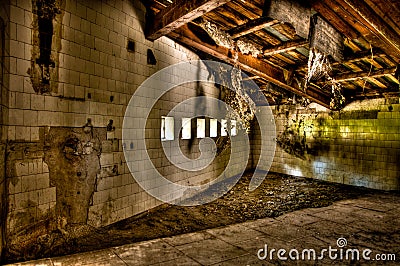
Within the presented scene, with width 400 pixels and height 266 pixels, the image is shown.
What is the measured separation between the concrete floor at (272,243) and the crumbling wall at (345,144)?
2.56m

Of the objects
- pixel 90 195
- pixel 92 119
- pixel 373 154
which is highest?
pixel 92 119

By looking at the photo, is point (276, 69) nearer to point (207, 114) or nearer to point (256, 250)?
point (207, 114)

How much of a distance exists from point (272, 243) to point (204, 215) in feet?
5.75

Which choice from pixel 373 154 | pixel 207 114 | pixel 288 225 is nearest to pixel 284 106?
pixel 373 154

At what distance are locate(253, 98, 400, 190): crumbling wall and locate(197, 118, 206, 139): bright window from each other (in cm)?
423

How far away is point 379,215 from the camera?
5.12 metres

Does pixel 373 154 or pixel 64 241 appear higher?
pixel 373 154

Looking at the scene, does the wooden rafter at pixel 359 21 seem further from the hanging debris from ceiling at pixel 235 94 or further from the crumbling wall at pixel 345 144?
the crumbling wall at pixel 345 144

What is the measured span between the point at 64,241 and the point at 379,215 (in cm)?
594

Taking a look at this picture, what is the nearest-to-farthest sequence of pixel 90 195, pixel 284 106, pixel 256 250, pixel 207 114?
1. pixel 256 250
2. pixel 90 195
3. pixel 207 114
4. pixel 284 106

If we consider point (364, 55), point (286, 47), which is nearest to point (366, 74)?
point (364, 55)

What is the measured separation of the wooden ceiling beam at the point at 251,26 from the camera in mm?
4078

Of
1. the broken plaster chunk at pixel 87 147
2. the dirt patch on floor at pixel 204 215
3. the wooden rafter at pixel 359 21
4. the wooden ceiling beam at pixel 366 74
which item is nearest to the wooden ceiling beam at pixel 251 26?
the wooden rafter at pixel 359 21

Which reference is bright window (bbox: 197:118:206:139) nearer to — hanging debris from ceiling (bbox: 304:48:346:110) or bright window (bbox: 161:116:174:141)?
bright window (bbox: 161:116:174:141)
